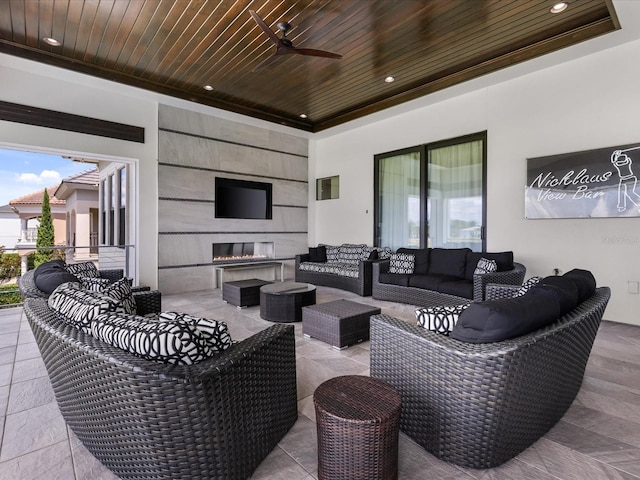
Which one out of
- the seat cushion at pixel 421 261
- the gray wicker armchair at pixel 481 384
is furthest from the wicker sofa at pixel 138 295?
the seat cushion at pixel 421 261

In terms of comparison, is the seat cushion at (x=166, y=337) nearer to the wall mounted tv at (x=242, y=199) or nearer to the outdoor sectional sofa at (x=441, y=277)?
the outdoor sectional sofa at (x=441, y=277)

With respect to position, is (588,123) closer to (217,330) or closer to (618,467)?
(618,467)

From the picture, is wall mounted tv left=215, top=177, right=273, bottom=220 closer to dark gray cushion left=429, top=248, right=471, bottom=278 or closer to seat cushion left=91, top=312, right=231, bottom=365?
dark gray cushion left=429, top=248, right=471, bottom=278

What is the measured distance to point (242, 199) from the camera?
695 cm

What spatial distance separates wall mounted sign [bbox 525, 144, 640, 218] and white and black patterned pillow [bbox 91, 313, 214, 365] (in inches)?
186

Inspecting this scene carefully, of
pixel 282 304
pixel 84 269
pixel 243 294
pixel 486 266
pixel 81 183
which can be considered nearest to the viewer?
pixel 84 269

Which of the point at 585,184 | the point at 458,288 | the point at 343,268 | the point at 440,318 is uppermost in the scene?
the point at 585,184

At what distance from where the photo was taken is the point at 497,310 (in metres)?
1.52

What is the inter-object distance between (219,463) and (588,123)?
524 centimetres

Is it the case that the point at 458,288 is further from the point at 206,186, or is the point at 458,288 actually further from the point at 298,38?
the point at 206,186

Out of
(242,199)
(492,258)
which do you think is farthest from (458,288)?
(242,199)

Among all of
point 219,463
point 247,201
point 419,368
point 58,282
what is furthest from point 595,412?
point 247,201

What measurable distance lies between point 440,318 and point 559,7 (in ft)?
11.6

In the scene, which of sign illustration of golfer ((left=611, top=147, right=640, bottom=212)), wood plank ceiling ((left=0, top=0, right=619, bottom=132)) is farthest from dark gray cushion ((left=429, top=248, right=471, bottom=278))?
wood plank ceiling ((left=0, top=0, right=619, bottom=132))
